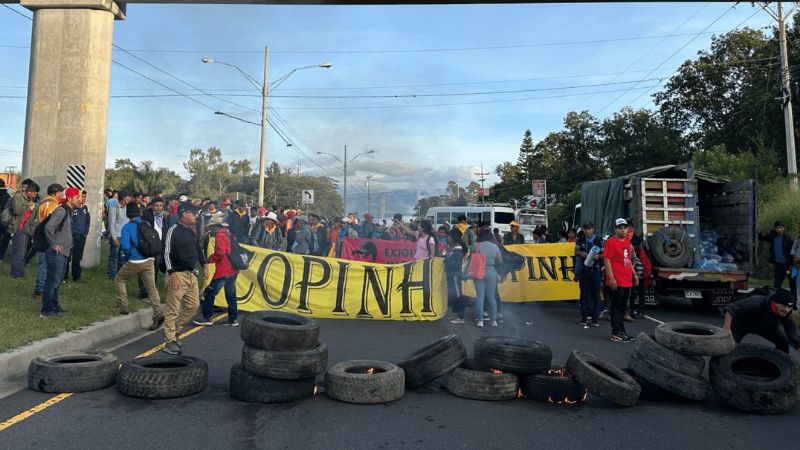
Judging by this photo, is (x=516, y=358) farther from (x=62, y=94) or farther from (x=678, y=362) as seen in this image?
(x=62, y=94)

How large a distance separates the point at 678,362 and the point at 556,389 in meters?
1.21

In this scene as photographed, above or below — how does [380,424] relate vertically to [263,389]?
below

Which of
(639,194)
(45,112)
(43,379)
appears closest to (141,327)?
(43,379)

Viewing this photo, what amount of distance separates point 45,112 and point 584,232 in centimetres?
1255

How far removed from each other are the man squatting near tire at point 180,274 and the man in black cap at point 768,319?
6.23m

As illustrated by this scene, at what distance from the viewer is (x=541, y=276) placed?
1238 centimetres

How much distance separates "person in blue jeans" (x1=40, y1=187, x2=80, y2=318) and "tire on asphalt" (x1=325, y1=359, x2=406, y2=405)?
4.89m

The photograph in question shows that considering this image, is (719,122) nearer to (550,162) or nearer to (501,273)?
(550,162)

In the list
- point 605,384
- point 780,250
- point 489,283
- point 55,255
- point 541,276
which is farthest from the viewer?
point 780,250

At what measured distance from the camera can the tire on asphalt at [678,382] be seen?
523cm

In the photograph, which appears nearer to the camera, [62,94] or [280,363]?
[280,363]

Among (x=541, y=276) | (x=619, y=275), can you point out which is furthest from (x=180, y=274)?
Result: (x=541, y=276)

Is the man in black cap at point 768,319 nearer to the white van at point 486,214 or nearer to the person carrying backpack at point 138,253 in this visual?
the person carrying backpack at point 138,253

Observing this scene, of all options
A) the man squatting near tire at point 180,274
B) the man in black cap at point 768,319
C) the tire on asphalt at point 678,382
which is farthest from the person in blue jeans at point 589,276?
the man squatting near tire at point 180,274
